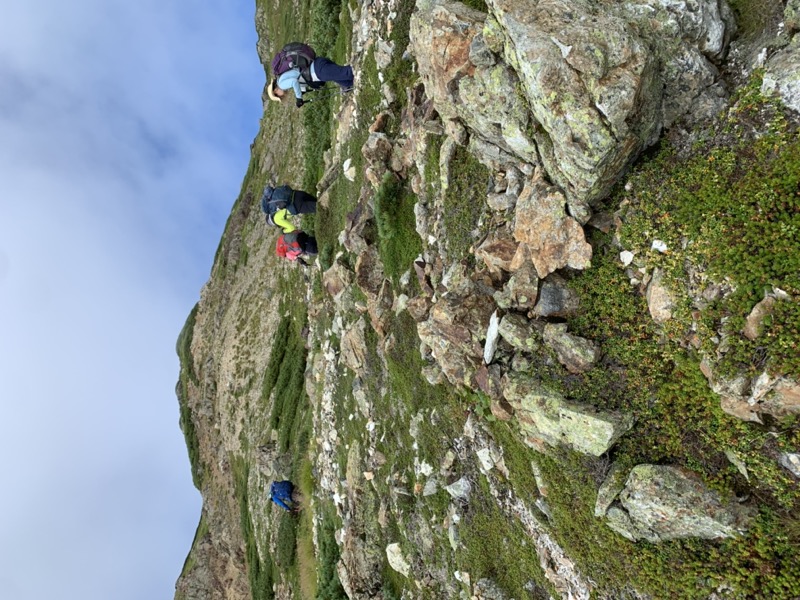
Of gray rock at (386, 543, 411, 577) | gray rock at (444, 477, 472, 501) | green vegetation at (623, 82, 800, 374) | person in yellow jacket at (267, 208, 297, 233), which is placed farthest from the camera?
person in yellow jacket at (267, 208, 297, 233)

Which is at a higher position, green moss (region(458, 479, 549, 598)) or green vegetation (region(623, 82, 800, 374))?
green vegetation (region(623, 82, 800, 374))

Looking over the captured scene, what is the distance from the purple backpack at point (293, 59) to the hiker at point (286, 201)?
24.6 ft

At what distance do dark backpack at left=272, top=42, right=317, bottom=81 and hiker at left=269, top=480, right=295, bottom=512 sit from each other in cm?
2317

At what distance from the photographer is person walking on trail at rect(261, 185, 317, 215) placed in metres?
25.3

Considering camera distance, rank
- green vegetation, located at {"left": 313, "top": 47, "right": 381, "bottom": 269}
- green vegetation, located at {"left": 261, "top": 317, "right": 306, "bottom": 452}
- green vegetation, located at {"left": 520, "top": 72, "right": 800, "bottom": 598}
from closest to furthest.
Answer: green vegetation, located at {"left": 520, "top": 72, "right": 800, "bottom": 598}, green vegetation, located at {"left": 313, "top": 47, "right": 381, "bottom": 269}, green vegetation, located at {"left": 261, "top": 317, "right": 306, "bottom": 452}

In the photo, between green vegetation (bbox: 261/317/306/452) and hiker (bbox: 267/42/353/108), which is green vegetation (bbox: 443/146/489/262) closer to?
hiker (bbox: 267/42/353/108)

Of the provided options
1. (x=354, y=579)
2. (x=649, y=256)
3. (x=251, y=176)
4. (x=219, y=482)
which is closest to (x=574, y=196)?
(x=649, y=256)

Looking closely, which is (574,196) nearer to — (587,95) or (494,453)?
(587,95)

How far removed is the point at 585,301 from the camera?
10773 mm

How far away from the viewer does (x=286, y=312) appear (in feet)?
126

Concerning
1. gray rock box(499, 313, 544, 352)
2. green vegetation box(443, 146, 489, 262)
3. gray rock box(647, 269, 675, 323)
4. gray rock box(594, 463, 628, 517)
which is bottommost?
gray rock box(594, 463, 628, 517)

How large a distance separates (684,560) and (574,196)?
308 inches

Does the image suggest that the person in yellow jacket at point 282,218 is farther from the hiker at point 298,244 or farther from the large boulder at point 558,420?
the large boulder at point 558,420

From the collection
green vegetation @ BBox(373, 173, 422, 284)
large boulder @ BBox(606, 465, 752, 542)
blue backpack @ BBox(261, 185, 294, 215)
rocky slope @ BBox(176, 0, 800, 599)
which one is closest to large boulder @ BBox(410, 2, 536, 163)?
rocky slope @ BBox(176, 0, 800, 599)
